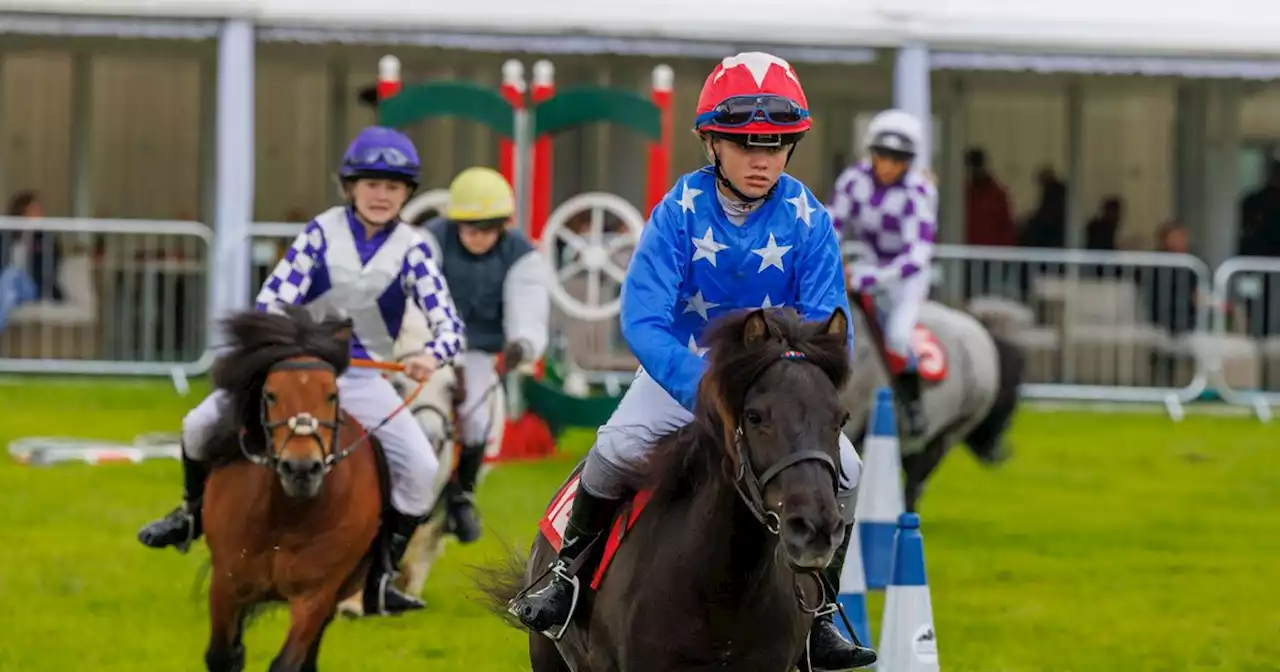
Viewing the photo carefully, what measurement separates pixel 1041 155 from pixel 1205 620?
573 inches

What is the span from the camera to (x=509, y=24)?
59.6ft

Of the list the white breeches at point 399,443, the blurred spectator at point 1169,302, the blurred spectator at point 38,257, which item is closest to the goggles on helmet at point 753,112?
the white breeches at point 399,443

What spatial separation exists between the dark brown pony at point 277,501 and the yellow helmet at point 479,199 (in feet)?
11.8

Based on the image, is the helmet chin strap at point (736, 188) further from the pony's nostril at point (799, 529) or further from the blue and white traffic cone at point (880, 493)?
the blue and white traffic cone at point (880, 493)

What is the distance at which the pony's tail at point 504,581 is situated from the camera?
6105 millimetres

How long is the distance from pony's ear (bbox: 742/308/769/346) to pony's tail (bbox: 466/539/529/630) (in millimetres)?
1438

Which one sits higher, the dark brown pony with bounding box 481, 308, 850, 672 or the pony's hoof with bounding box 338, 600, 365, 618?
the dark brown pony with bounding box 481, 308, 850, 672

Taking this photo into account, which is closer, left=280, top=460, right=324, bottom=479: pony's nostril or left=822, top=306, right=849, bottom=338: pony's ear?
left=822, top=306, right=849, bottom=338: pony's ear

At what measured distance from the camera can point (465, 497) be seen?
10125 mm

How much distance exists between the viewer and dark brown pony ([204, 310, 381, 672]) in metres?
7.11

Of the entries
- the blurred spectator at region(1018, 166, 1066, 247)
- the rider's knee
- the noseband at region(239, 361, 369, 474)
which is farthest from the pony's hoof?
the blurred spectator at region(1018, 166, 1066, 247)

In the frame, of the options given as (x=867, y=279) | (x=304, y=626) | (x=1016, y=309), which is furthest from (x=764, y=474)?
(x=1016, y=309)

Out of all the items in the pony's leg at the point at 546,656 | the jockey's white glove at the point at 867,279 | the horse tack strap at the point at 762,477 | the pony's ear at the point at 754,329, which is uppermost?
the jockey's white glove at the point at 867,279

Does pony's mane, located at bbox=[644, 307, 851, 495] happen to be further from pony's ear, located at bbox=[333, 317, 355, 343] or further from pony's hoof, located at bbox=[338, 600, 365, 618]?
pony's hoof, located at bbox=[338, 600, 365, 618]
